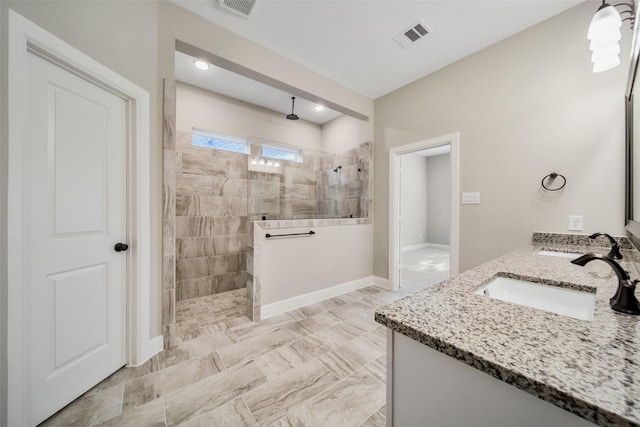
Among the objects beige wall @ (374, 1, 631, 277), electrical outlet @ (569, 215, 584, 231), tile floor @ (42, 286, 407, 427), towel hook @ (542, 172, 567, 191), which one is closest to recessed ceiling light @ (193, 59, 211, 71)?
beige wall @ (374, 1, 631, 277)

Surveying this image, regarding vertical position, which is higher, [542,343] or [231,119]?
[231,119]

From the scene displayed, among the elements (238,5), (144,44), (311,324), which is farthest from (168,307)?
(238,5)

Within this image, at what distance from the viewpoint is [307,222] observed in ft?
9.36

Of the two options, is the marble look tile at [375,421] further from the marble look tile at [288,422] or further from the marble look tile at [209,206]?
the marble look tile at [209,206]

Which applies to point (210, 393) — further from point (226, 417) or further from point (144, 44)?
point (144, 44)

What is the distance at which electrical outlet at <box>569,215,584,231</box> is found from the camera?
1891mm

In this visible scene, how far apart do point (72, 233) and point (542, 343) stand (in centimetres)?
220

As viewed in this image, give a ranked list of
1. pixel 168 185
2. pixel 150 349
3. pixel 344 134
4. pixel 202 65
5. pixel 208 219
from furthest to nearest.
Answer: pixel 344 134
pixel 208 219
pixel 202 65
pixel 168 185
pixel 150 349

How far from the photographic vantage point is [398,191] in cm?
335

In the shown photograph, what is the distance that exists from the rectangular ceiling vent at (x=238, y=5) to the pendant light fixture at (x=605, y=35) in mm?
2243

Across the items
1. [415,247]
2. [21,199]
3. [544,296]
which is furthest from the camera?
[415,247]

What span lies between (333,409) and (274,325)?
1112 millimetres

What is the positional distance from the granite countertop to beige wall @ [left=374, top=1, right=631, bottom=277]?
148cm

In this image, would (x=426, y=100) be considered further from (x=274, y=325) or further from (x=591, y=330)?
(x=274, y=325)
